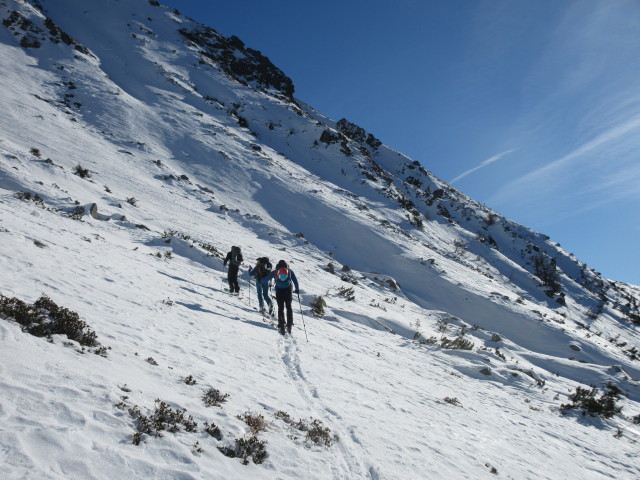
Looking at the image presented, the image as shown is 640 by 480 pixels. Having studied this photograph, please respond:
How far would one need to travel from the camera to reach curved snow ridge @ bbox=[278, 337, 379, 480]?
479 cm

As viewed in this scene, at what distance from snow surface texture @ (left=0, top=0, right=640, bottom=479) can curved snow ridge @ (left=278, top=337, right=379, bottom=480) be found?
5 centimetres

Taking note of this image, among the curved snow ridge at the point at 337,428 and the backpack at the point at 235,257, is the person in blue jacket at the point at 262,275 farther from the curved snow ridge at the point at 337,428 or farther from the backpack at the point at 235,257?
the curved snow ridge at the point at 337,428

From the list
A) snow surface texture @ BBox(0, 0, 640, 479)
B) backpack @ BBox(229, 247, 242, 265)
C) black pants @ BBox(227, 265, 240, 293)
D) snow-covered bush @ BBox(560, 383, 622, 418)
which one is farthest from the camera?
black pants @ BBox(227, 265, 240, 293)

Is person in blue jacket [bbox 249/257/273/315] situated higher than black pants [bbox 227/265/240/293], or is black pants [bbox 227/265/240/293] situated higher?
person in blue jacket [bbox 249/257/273/315]

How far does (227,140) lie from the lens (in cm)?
4194

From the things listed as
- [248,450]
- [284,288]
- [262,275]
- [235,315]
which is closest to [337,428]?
[248,450]

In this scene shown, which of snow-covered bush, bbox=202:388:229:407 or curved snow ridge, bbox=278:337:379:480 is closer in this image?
curved snow ridge, bbox=278:337:379:480

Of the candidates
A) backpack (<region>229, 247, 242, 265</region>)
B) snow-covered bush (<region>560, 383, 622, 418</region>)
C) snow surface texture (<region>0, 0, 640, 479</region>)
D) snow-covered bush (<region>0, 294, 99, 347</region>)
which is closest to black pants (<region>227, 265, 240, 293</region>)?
backpack (<region>229, 247, 242, 265</region>)

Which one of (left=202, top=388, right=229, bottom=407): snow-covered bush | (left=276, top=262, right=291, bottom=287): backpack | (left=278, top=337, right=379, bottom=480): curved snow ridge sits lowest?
(left=202, top=388, right=229, bottom=407): snow-covered bush

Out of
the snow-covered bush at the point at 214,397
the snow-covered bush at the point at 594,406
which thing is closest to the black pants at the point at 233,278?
the snow-covered bush at the point at 214,397

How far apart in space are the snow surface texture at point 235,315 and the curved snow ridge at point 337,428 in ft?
0.17

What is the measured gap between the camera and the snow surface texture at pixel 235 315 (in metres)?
4.32

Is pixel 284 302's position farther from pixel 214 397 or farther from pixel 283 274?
pixel 214 397

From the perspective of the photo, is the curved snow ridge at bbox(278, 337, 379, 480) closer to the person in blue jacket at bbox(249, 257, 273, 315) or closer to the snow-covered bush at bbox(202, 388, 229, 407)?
the snow-covered bush at bbox(202, 388, 229, 407)
